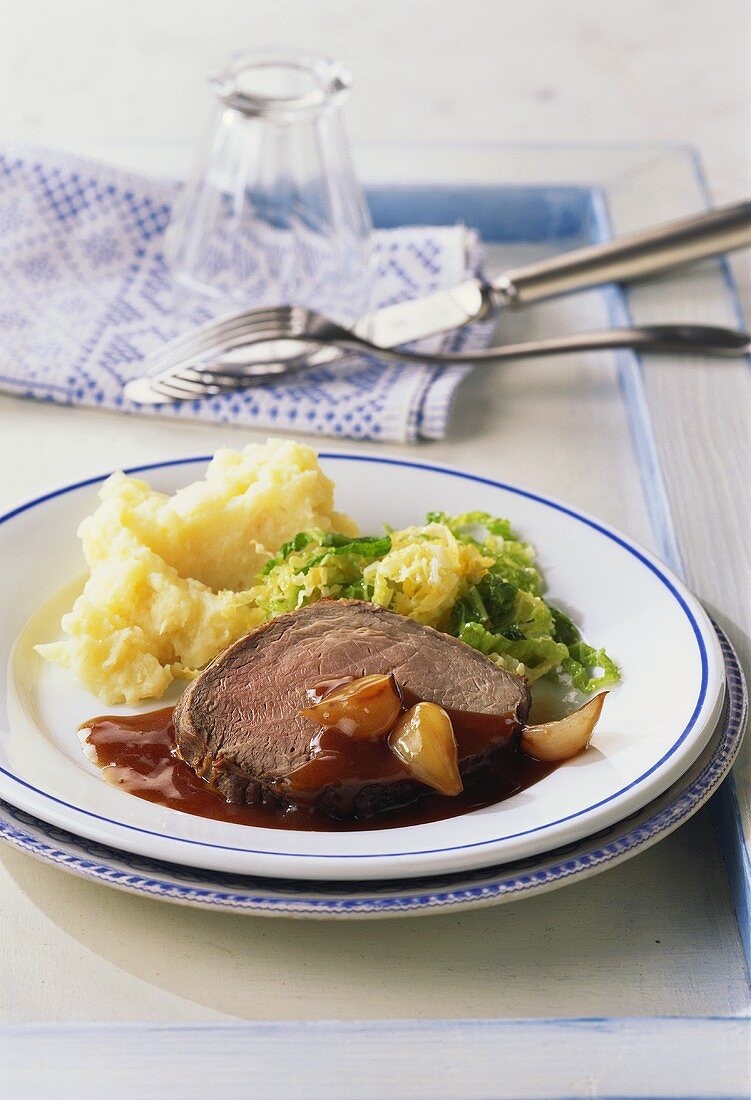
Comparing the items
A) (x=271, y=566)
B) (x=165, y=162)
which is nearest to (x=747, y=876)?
(x=271, y=566)

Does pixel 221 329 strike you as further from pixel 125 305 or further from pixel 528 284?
pixel 528 284

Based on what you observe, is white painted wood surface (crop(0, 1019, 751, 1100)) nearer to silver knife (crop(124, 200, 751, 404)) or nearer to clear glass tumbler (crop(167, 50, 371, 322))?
silver knife (crop(124, 200, 751, 404))

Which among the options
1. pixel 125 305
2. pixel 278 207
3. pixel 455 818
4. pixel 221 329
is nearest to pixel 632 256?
Result: pixel 278 207

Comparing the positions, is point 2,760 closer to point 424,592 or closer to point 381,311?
point 424,592

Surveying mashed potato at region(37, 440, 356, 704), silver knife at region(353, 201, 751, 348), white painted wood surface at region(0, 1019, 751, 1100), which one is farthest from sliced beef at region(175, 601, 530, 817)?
silver knife at region(353, 201, 751, 348)

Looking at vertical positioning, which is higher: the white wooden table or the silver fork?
the silver fork

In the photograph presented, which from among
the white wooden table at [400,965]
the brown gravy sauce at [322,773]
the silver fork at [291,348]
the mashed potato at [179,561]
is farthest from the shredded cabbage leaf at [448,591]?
the silver fork at [291,348]
